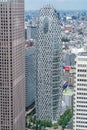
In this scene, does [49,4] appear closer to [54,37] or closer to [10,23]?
[54,37]

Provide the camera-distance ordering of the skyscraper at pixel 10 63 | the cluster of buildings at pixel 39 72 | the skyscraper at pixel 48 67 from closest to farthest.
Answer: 1. the cluster of buildings at pixel 39 72
2. the skyscraper at pixel 10 63
3. the skyscraper at pixel 48 67

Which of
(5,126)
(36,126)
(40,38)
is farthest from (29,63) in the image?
(5,126)

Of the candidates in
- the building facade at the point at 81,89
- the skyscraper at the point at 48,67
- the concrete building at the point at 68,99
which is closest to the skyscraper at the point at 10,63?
the building facade at the point at 81,89

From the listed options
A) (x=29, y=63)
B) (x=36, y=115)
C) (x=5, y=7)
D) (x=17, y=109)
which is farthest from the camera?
(x=29, y=63)

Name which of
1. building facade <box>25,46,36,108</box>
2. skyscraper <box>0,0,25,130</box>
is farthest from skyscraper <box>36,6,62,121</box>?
skyscraper <box>0,0,25,130</box>


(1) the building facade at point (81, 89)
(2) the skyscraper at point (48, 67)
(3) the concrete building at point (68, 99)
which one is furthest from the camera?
(3) the concrete building at point (68, 99)

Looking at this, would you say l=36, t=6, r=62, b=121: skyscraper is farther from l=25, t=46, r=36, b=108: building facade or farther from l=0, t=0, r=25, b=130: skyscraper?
l=0, t=0, r=25, b=130: skyscraper

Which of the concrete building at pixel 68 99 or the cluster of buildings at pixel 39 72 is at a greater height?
the cluster of buildings at pixel 39 72

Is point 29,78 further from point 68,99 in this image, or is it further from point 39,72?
point 68,99

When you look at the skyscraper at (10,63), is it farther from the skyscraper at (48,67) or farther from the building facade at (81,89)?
the skyscraper at (48,67)
